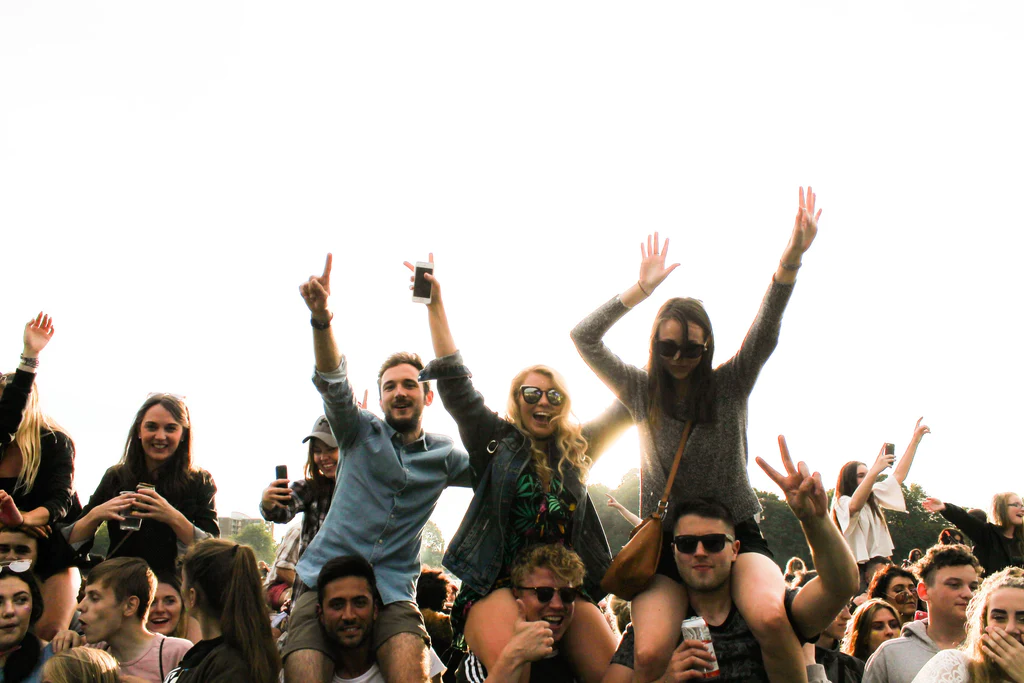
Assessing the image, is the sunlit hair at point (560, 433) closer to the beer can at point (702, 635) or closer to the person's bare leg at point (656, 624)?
the person's bare leg at point (656, 624)

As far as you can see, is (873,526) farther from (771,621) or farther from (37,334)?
(37,334)

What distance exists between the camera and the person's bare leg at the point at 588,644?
4.75 m

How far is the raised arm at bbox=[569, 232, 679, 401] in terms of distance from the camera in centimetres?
474

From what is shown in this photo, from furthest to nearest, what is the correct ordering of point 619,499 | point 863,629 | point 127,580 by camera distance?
point 619,499 < point 863,629 < point 127,580

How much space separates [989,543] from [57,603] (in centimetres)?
770

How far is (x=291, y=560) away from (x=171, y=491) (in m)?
1.24

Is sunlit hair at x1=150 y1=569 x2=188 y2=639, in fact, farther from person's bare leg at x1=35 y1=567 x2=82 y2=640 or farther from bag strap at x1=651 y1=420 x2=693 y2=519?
bag strap at x1=651 y1=420 x2=693 y2=519

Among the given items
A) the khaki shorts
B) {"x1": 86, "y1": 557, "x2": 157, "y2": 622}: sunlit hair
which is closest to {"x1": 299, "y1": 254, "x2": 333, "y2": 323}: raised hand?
the khaki shorts

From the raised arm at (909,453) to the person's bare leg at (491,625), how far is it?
4406mm

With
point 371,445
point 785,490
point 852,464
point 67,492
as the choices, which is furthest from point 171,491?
point 852,464

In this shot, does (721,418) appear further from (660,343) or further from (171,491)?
(171,491)

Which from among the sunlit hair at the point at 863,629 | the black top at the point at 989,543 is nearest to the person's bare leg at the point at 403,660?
the sunlit hair at the point at 863,629

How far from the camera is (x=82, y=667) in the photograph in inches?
190

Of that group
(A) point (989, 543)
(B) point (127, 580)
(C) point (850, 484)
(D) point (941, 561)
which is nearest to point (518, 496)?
(B) point (127, 580)
